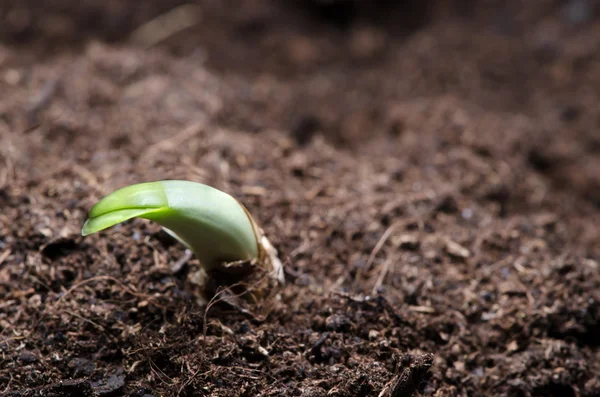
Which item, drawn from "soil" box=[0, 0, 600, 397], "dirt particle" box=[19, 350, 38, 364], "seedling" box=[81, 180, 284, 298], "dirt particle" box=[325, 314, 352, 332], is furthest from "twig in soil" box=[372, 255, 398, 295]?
"dirt particle" box=[19, 350, 38, 364]

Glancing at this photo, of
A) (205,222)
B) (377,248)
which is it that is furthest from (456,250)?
(205,222)

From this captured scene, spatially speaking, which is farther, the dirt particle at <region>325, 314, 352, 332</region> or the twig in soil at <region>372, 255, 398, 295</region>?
the twig in soil at <region>372, 255, 398, 295</region>

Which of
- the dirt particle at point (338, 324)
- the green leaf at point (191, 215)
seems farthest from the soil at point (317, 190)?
the green leaf at point (191, 215)

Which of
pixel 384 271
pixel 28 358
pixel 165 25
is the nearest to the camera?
pixel 28 358

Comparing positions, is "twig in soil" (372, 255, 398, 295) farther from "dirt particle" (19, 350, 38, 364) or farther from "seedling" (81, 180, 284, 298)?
"dirt particle" (19, 350, 38, 364)

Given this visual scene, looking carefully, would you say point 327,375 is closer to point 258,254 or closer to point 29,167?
point 258,254

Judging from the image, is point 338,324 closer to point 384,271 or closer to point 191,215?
point 384,271
